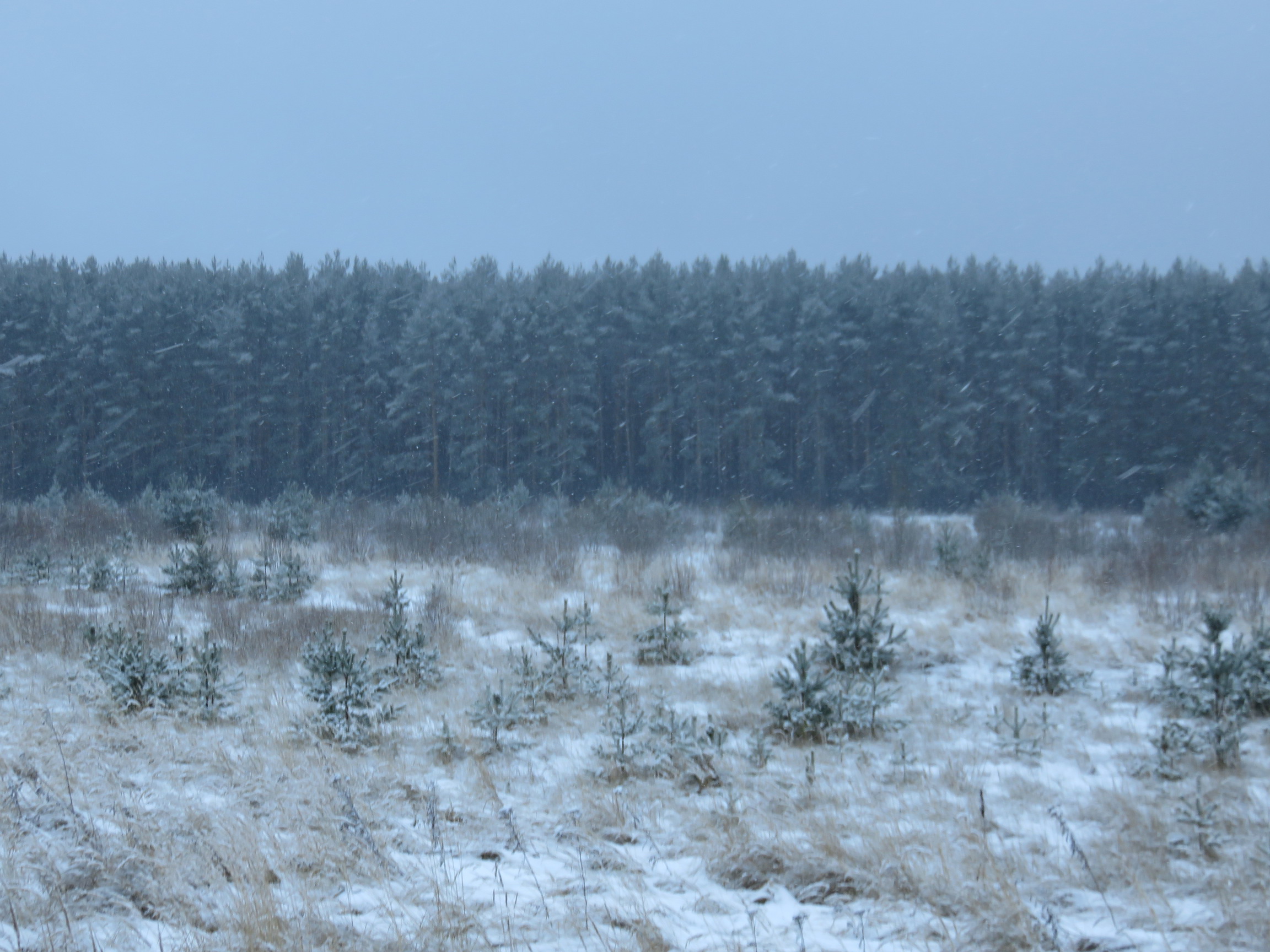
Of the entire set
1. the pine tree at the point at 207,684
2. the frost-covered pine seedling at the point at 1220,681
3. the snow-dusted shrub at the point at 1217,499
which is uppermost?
the snow-dusted shrub at the point at 1217,499

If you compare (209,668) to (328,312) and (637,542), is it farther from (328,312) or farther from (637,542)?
(328,312)

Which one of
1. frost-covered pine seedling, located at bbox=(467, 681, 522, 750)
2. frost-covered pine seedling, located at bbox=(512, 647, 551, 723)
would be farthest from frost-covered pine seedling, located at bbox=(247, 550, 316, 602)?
frost-covered pine seedling, located at bbox=(467, 681, 522, 750)

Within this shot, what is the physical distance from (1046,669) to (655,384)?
29991mm

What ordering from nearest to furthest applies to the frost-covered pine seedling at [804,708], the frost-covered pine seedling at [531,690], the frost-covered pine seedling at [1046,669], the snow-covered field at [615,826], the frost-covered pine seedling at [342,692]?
the snow-covered field at [615,826] < the frost-covered pine seedling at [342,692] < the frost-covered pine seedling at [804,708] < the frost-covered pine seedling at [531,690] < the frost-covered pine seedling at [1046,669]

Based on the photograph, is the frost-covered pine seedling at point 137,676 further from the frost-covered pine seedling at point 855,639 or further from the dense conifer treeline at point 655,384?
the dense conifer treeline at point 655,384

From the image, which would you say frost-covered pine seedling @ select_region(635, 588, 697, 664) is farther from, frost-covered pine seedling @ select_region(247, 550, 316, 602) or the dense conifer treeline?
the dense conifer treeline

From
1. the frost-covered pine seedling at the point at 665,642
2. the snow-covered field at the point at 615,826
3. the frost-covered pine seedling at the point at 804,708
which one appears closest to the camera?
the snow-covered field at the point at 615,826

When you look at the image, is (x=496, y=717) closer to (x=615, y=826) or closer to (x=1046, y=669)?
(x=615, y=826)

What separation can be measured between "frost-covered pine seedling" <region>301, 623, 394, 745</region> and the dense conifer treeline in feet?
89.7

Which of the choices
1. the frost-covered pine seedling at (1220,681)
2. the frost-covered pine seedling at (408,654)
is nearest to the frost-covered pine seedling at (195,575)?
the frost-covered pine seedling at (408,654)

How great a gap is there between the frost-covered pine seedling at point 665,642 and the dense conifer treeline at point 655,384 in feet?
83.5

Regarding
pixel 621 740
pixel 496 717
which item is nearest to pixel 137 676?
pixel 496 717

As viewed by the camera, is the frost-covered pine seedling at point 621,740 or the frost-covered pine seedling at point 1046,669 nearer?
the frost-covered pine seedling at point 621,740

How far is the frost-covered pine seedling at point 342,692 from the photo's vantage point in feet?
17.6
